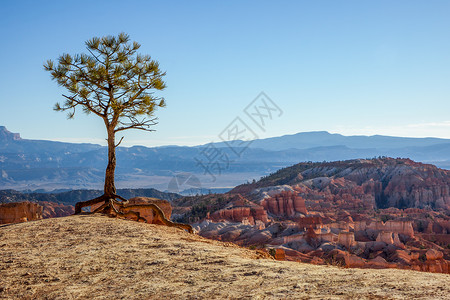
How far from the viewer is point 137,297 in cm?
547

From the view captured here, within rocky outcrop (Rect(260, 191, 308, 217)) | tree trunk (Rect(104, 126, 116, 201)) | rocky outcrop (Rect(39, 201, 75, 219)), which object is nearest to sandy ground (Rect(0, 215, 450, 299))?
tree trunk (Rect(104, 126, 116, 201))

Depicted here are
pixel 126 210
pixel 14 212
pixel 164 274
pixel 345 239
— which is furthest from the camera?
pixel 345 239

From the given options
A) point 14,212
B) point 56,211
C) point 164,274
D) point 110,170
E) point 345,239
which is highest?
point 110,170

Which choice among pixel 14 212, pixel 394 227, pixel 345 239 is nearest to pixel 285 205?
pixel 394 227

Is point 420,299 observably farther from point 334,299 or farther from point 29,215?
point 29,215

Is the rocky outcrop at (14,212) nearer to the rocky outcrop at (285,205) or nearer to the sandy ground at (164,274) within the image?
the sandy ground at (164,274)

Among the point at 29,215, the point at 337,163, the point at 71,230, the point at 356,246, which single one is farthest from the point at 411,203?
the point at 71,230

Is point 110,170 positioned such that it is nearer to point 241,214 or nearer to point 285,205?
point 241,214

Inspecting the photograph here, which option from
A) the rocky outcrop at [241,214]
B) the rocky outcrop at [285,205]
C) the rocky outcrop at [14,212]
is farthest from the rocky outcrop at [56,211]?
the rocky outcrop at [14,212]

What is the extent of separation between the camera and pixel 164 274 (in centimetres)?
636

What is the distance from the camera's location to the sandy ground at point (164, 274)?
518 centimetres

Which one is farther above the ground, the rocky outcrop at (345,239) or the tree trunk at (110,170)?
the tree trunk at (110,170)

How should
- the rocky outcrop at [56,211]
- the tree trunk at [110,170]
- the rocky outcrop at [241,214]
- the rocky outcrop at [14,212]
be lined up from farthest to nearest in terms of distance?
the rocky outcrop at [56,211]
the rocky outcrop at [241,214]
the rocky outcrop at [14,212]
the tree trunk at [110,170]

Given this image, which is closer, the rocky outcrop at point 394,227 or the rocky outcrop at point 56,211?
the rocky outcrop at point 394,227
